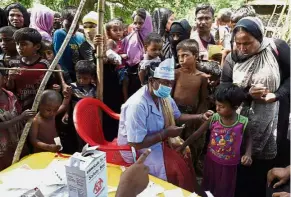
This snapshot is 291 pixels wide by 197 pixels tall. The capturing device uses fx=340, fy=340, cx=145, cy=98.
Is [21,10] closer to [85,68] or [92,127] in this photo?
[85,68]

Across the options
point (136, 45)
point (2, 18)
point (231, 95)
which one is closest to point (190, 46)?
point (231, 95)

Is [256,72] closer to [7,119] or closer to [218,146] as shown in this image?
[218,146]

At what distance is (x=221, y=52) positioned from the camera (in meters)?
3.82

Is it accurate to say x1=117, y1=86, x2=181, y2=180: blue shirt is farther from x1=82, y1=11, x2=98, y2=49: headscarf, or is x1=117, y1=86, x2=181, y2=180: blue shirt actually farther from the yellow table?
x1=82, y1=11, x2=98, y2=49: headscarf

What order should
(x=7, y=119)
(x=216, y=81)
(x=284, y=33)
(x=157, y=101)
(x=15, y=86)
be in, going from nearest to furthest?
(x=157, y=101) → (x=7, y=119) → (x=15, y=86) → (x=216, y=81) → (x=284, y=33)

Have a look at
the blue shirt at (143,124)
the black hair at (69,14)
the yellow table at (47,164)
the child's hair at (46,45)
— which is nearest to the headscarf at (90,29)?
the black hair at (69,14)

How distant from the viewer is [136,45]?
4.07 meters

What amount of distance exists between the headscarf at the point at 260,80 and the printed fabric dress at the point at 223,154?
15 centimetres

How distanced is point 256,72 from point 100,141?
52.5 inches

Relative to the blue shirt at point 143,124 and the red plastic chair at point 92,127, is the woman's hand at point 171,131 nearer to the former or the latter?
the blue shirt at point 143,124

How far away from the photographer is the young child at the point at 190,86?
10.4ft

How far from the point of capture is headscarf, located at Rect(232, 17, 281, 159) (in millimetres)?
2512

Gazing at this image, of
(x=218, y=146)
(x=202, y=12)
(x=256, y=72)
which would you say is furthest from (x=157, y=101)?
(x=202, y=12)

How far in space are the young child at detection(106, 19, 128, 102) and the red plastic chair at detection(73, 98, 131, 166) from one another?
88 centimetres
